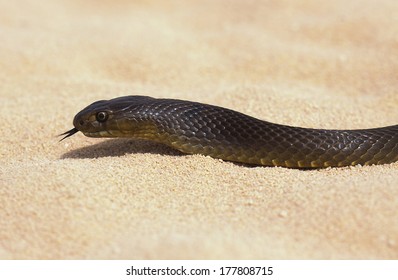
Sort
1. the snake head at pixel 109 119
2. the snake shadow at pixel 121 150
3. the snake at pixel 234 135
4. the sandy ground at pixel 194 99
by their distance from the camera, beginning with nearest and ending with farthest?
the sandy ground at pixel 194 99
the snake at pixel 234 135
the snake head at pixel 109 119
the snake shadow at pixel 121 150

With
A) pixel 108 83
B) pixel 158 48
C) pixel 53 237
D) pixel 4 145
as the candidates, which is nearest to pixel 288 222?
pixel 53 237

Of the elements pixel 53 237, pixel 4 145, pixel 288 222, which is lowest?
pixel 4 145

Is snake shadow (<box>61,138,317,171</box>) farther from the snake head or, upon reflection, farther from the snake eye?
the snake eye

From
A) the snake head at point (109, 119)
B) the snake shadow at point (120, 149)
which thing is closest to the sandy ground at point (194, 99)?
the snake shadow at point (120, 149)

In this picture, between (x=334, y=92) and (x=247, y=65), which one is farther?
(x=247, y=65)

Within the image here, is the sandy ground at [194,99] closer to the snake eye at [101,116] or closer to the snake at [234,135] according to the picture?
the snake at [234,135]

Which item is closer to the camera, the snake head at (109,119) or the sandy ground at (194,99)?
the sandy ground at (194,99)

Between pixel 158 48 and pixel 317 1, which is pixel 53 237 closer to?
pixel 158 48
